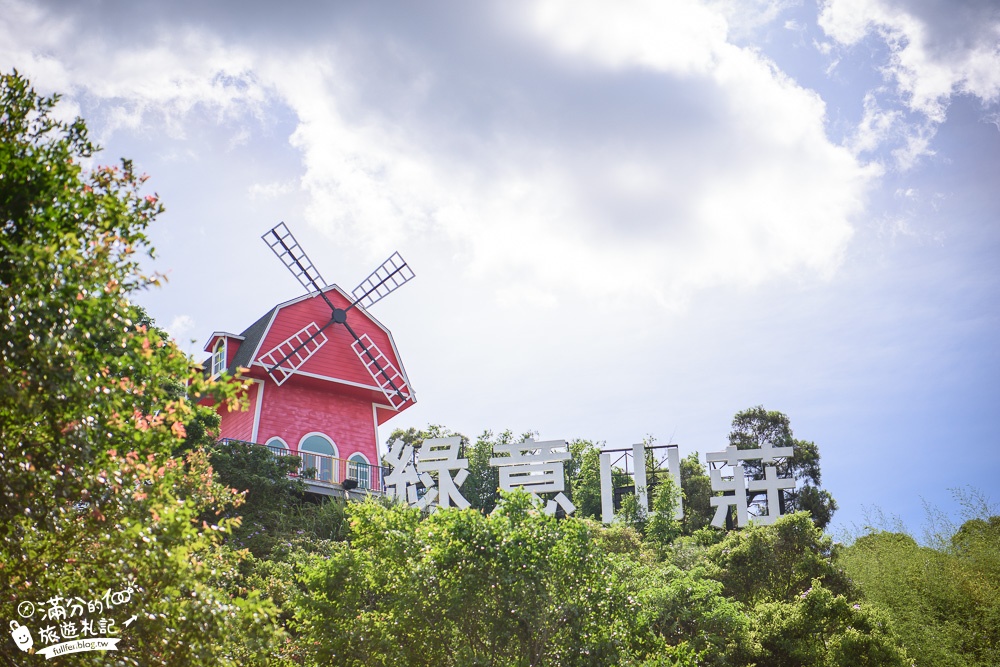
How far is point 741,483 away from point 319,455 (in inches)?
413

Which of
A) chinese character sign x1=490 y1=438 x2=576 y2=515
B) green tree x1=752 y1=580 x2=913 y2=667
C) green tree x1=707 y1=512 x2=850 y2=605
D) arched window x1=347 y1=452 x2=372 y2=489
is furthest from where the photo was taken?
arched window x1=347 y1=452 x2=372 y2=489

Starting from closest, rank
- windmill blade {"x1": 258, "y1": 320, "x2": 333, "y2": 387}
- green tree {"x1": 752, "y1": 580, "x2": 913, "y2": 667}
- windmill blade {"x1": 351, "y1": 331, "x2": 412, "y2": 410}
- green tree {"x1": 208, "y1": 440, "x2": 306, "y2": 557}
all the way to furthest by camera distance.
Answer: green tree {"x1": 752, "y1": 580, "x2": 913, "y2": 667} → green tree {"x1": 208, "y1": 440, "x2": 306, "y2": 557} → windmill blade {"x1": 258, "y1": 320, "x2": 333, "y2": 387} → windmill blade {"x1": 351, "y1": 331, "x2": 412, "y2": 410}

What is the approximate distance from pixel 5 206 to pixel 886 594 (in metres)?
15.3

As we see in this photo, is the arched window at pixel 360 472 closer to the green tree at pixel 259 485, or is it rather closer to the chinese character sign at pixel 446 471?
the chinese character sign at pixel 446 471

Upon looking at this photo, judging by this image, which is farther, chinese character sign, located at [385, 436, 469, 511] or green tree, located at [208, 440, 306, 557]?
chinese character sign, located at [385, 436, 469, 511]

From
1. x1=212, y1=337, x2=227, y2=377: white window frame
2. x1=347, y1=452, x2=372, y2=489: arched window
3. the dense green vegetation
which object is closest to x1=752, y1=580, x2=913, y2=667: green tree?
the dense green vegetation

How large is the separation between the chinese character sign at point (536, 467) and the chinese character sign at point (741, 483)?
360 cm

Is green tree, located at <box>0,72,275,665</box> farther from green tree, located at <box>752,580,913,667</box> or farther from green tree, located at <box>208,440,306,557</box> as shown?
green tree, located at <box>208,440,306,557</box>

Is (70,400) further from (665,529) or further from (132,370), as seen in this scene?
(665,529)

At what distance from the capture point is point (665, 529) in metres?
20.0

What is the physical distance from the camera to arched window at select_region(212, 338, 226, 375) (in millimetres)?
23797

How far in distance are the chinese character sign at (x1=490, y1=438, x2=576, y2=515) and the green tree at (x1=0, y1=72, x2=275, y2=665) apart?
14913 millimetres

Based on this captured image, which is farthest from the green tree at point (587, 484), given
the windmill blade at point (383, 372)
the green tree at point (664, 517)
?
the windmill blade at point (383, 372)

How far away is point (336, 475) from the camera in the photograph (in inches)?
877
